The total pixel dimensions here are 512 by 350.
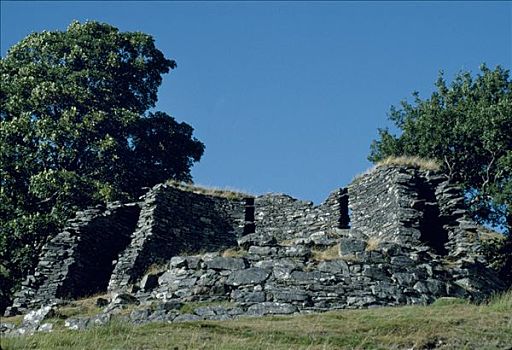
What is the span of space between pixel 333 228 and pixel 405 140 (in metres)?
11.3

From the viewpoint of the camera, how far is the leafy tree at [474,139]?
3328 cm

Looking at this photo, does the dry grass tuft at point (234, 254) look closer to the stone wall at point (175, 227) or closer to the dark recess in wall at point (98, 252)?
the stone wall at point (175, 227)

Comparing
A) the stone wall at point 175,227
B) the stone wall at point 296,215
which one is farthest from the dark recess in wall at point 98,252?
the stone wall at point 296,215

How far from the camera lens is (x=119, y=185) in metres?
34.5

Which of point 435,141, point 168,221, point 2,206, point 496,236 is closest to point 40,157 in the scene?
point 2,206

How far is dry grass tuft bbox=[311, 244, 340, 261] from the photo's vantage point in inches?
878

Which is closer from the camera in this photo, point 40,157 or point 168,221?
point 168,221

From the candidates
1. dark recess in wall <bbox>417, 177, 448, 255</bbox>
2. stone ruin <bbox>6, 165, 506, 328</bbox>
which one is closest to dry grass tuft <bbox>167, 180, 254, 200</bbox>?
stone ruin <bbox>6, 165, 506, 328</bbox>

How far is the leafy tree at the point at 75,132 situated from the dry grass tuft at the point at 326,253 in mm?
11382

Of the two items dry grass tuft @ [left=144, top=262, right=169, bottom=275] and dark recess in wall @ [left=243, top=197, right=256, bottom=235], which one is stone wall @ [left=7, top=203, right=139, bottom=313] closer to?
dry grass tuft @ [left=144, top=262, right=169, bottom=275]

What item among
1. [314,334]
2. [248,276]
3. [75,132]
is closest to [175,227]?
[248,276]

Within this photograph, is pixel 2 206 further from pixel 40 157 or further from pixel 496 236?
pixel 496 236

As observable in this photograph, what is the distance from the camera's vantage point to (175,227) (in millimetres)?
27078

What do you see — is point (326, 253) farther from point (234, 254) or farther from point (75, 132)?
point (75, 132)
